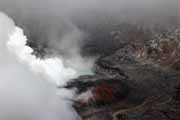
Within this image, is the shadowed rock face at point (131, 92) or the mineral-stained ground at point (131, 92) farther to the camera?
the mineral-stained ground at point (131, 92)

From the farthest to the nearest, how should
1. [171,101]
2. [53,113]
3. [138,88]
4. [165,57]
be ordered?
[165,57] → [138,88] → [171,101] → [53,113]

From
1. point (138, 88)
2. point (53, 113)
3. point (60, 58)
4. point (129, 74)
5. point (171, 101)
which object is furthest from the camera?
point (60, 58)

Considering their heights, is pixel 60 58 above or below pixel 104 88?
above

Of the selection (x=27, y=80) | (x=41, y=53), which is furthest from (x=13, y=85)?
(x=41, y=53)

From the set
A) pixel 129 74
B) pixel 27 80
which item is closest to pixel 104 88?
pixel 27 80

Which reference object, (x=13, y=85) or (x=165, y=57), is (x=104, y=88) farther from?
(x=165, y=57)

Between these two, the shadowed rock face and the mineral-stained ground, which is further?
the mineral-stained ground

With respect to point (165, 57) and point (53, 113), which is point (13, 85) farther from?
point (165, 57)

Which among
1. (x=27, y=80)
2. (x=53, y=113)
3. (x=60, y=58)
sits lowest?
(x=53, y=113)

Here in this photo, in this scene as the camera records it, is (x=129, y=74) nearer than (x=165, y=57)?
Yes
